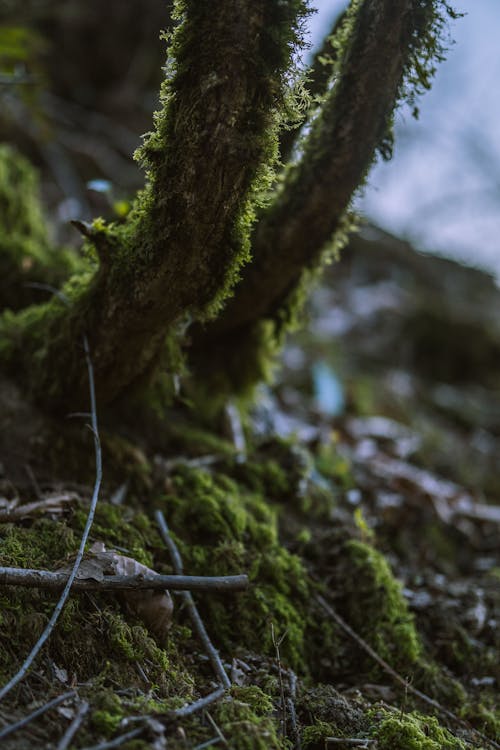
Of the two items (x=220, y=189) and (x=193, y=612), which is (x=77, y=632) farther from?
(x=220, y=189)

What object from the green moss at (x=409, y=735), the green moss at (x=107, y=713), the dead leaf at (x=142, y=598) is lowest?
the green moss at (x=107, y=713)

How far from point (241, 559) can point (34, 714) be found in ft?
3.83

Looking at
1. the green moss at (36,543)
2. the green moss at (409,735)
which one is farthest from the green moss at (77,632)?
the green moss at (409,735)

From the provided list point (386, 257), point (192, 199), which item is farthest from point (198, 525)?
point (386, 257)

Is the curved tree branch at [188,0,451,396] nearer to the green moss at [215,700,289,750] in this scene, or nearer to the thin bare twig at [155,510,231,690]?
the thin bare twig at [155,510,231,690]

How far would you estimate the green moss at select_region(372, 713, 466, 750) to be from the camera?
1747 mm

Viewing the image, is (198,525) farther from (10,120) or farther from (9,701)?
(10,120)

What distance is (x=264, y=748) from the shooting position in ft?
5.00

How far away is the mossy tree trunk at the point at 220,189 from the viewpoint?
185cm

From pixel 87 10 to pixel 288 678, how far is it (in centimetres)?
1082

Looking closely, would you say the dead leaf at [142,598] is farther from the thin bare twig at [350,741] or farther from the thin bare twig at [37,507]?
the thin bare twig at [350,741]

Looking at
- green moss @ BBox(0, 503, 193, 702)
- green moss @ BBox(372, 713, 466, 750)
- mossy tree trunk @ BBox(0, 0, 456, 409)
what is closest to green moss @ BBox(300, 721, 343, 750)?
green moss @ BBox(372, 713, 466, 750)

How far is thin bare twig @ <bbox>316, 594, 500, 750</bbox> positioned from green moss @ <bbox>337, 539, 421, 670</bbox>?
0.17 feet

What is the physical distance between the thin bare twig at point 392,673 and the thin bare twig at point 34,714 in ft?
3.96
